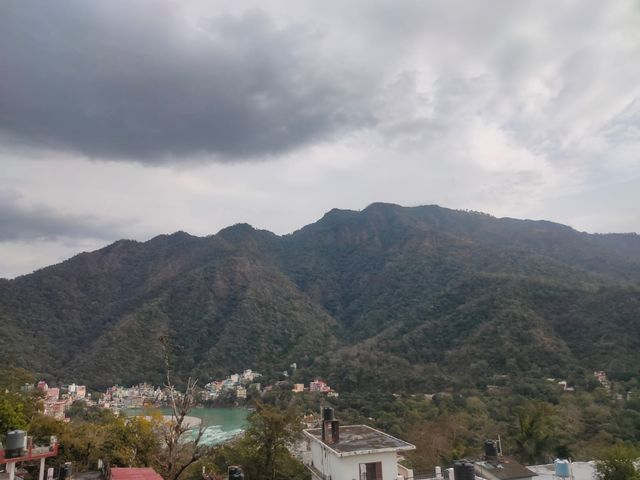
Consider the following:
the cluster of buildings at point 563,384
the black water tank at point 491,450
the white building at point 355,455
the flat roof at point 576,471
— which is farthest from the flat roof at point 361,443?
the cluster of buildings at point 563,384

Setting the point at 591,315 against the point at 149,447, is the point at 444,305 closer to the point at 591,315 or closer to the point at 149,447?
the point at 591,315

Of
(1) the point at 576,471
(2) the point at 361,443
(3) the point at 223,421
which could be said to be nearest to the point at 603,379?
(1) the point at 576,471

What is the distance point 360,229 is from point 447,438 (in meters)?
134

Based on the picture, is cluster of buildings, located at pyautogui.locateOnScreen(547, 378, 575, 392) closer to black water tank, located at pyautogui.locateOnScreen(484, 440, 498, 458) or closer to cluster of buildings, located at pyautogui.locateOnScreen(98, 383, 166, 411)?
black water tank, located at pyautogui.locateOnScreen(484, 440, 498, 458)

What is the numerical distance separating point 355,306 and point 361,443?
347 ft

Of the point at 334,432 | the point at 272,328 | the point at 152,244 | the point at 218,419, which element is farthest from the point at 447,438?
the point at 152,244

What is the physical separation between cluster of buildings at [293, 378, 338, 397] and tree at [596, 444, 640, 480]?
141ft

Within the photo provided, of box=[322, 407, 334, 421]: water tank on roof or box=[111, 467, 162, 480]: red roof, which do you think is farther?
box=[322, 407, 334, 421]: water tank on roof

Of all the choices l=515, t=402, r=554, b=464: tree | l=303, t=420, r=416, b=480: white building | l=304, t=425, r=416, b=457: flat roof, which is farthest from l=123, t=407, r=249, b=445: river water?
l=303, t=420, r=416, b=480: white building

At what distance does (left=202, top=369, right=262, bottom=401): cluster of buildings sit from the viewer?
7288 cm

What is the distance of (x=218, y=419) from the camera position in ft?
213

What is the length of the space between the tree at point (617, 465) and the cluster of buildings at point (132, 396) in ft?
206

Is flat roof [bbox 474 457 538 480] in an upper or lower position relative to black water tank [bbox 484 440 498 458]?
lower

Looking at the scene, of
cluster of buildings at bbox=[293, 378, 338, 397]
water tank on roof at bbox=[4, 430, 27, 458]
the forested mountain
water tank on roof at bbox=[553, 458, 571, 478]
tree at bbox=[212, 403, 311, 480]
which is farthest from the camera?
cluster of buildings at bbox=[293, 378, 338, 397]
